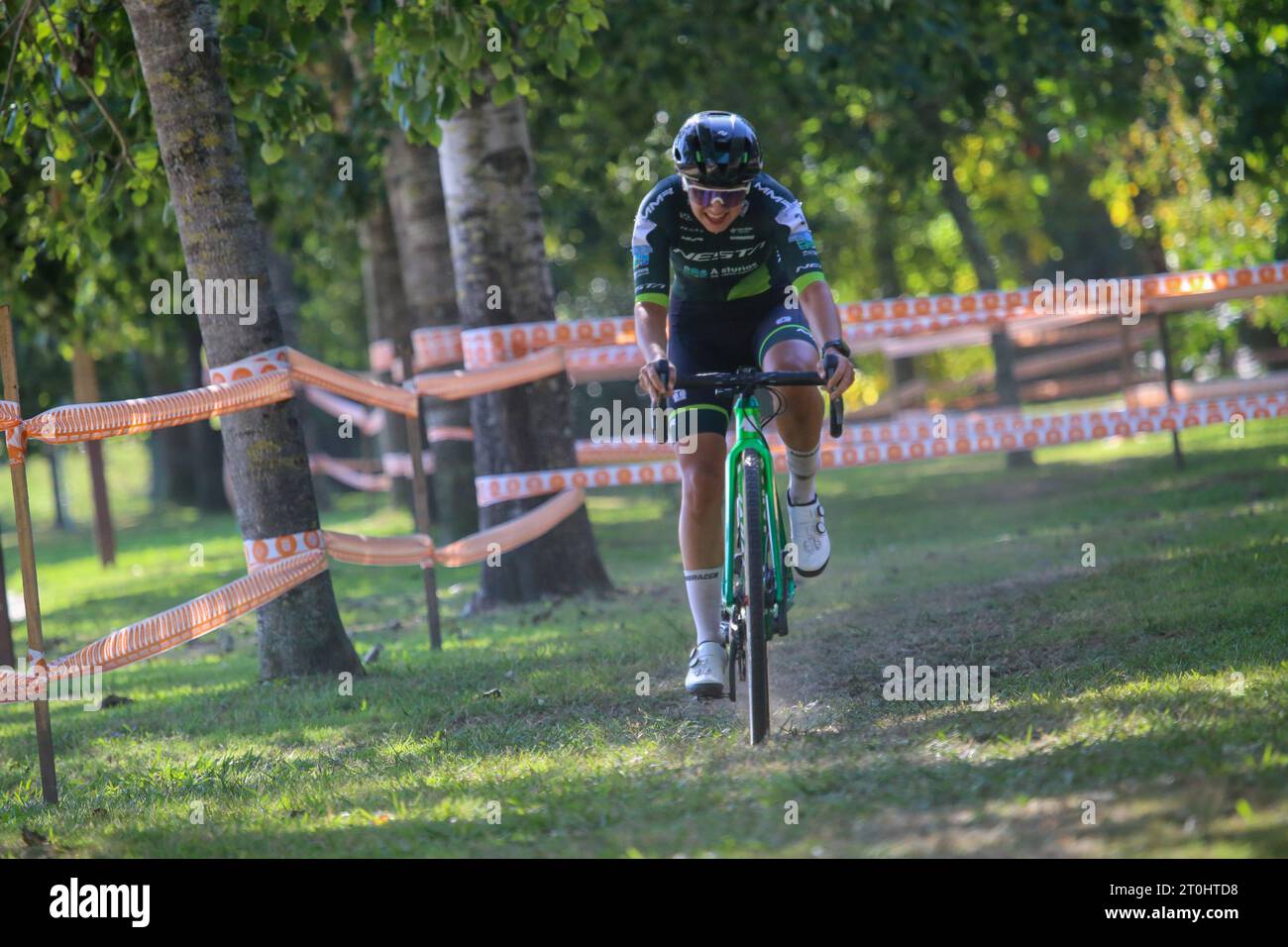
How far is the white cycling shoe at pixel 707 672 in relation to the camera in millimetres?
6098

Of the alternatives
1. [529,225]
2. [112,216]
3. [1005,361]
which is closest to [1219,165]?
[1005,361]

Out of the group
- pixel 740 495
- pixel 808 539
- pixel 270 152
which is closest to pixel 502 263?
pixel 270 152

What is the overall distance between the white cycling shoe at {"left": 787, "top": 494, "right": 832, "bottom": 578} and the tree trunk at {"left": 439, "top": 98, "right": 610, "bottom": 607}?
4.06 m

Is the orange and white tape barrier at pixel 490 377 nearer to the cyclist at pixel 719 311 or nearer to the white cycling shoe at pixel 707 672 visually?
the cyclist at pixel 719 311

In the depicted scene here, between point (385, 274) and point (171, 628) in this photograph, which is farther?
point (385, 274)

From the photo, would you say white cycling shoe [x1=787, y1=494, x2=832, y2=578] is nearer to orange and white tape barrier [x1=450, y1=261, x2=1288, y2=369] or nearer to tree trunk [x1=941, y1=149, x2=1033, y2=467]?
orange and white tape barrier [x1=450, y1=261, x2=1288, y2=369]

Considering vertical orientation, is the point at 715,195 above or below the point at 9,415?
above

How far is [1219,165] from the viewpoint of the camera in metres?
17.3

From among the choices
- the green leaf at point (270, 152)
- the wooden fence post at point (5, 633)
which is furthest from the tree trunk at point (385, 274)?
the wooden fence post at point (5, 633)

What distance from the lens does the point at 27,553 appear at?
5.96m

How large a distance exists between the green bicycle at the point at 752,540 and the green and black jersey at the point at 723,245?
603 mm

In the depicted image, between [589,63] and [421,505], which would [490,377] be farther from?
[589,63]

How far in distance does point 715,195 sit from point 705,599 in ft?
5.39
